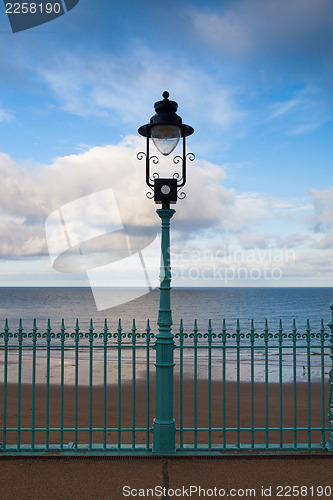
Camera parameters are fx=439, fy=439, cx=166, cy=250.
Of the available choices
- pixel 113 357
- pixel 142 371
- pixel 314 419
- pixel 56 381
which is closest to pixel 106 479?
pixel 314 419

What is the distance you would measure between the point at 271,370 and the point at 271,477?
47.8 ft

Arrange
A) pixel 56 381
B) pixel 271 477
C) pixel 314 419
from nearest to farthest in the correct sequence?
pixel 271 477, pixel 314 419, pixel 56 381

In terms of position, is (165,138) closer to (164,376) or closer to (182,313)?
→ (164,376)

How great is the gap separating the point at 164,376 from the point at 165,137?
3.40 meters

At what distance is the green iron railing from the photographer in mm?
6117

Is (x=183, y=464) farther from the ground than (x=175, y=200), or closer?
closer

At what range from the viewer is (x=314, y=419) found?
10984 millimetres

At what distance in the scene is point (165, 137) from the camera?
247 inches

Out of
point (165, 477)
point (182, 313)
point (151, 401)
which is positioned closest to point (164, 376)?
point (165, 477)

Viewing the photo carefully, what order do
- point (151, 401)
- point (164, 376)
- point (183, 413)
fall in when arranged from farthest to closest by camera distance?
point (151, 401)
point (183, 413)
point (164, 376)

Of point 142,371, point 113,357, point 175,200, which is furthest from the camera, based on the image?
point 113,357

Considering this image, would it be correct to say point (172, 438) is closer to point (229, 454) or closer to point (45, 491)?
point (229, 454)

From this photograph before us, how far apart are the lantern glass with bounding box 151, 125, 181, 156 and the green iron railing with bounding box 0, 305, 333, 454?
101 inches

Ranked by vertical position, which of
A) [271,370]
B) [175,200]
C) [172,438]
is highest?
[175,200]
